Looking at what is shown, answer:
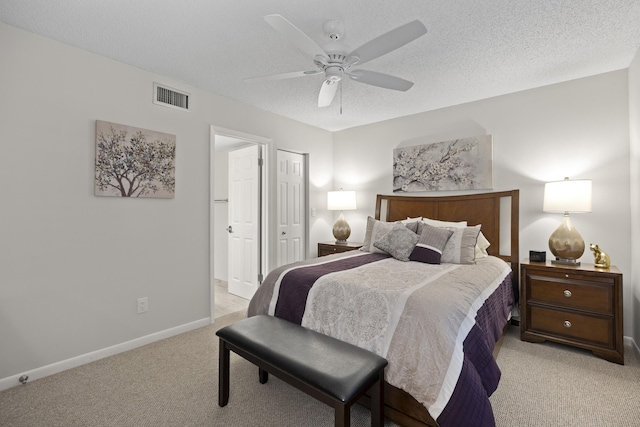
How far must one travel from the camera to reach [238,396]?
6.61 feet

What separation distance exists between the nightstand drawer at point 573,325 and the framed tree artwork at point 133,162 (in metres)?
3.66

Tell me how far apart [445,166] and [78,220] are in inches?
151

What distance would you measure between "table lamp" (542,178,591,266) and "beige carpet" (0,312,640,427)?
86 cm

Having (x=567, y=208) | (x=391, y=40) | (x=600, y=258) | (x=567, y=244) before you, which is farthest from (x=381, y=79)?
(x=600, y=258)

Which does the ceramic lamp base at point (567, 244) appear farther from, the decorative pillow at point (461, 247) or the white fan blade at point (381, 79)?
the white fan blade at point (381, 79)

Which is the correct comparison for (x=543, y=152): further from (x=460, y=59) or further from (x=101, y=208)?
(x=101, y=208)

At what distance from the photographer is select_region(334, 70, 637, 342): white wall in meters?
2.78

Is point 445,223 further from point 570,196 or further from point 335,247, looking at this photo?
point 335,247

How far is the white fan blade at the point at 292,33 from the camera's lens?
5.11ft

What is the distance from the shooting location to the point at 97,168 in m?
2.49

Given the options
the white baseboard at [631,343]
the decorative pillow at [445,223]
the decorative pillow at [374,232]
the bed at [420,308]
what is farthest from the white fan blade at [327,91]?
the white baseboard at [631,343]

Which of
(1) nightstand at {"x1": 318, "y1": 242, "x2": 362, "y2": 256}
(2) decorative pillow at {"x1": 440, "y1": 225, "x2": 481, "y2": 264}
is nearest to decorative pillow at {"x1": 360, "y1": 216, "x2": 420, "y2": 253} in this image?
(2) decorative pillow at {"x1": 440, "y1": 225, "x2": 481, "y2": 264}

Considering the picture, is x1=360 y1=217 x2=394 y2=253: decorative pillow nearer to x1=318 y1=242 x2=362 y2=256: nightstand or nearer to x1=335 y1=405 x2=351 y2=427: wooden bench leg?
x1=318 y1=242 x2=362 y2=256: nightstand

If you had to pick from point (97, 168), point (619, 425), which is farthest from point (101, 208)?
point (619, 425)
